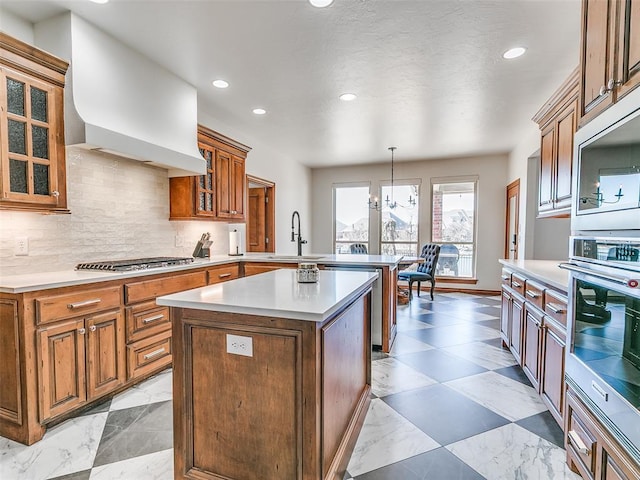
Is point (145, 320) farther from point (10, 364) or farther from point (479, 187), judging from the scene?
point (479, 187)

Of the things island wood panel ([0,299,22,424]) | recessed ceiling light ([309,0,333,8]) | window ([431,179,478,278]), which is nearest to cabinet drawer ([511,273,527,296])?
recessed ceiling light ([309,0,333,8])

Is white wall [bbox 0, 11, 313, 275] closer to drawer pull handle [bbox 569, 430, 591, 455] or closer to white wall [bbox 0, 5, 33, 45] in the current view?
white wall [bbox 0, 5, 33, 45]

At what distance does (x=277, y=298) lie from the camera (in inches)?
57.7

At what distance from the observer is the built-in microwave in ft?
3.67

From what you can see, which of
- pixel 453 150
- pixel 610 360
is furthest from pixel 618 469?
pixel 453 150

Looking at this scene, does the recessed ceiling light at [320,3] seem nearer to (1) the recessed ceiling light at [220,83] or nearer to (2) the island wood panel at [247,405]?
(1) the recessed ceiling light at [220,83]

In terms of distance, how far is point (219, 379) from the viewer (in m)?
1.42

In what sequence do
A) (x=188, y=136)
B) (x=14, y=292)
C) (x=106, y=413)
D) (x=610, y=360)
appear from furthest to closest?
(x=188, y=136) < (x=106, y=413) < (x=14, y=292) < (x=610, y=360)

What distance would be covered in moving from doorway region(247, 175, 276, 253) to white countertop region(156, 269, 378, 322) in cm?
380

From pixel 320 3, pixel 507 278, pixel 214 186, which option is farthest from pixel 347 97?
pixel 507 278

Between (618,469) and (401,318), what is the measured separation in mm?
3400

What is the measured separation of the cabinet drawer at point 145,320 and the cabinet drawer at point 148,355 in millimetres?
51

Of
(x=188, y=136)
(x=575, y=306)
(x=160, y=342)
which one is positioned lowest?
(x=160, y=342)

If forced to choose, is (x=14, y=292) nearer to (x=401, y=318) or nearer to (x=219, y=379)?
(x=219, y=379)
